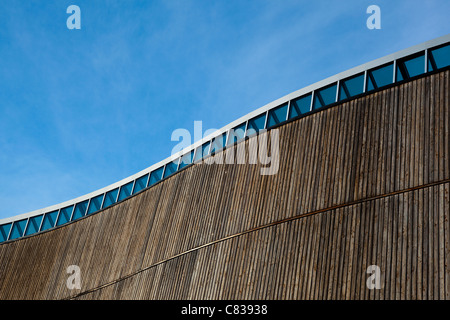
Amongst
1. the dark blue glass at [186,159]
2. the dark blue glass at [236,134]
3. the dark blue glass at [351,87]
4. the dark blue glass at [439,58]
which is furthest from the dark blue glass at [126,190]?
the dark blue glass at [439,58]

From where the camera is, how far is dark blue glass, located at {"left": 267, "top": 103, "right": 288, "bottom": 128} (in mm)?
18172

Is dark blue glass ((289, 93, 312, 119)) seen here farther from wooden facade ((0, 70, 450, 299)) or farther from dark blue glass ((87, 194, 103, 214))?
dark blue glass ((87, 194, 103, 214))

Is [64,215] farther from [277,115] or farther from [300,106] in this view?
[300,106]

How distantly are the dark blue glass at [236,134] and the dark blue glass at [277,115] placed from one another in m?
1.19

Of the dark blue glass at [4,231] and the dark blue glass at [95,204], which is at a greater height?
the dark blue glass at [95,204]

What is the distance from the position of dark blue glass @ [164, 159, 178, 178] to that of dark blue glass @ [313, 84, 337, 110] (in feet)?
25.1

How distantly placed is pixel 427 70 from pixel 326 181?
419 centimetres

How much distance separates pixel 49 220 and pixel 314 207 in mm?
17077

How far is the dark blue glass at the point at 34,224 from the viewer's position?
90.8 feet

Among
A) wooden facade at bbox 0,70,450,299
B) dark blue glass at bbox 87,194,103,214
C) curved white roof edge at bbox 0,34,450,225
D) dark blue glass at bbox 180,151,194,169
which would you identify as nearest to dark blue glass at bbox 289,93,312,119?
curved white roof edge at bbox 0,34,450,225

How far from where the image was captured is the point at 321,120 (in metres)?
16.4

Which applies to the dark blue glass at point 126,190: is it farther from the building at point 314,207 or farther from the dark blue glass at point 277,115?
the dark blue glass at point 277,115
